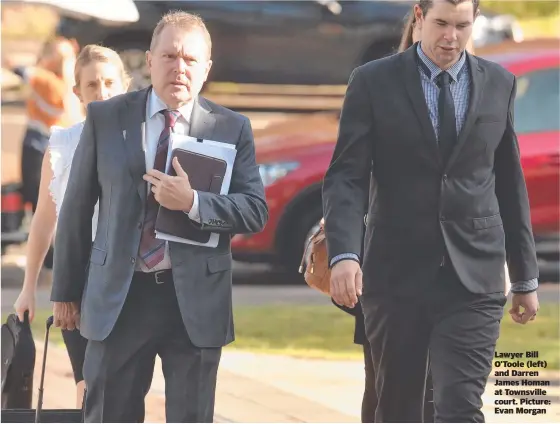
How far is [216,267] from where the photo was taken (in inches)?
199

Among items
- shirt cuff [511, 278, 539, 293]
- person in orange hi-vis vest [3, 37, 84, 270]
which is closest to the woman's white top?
shirt cuff [511, 278, 539, 293]

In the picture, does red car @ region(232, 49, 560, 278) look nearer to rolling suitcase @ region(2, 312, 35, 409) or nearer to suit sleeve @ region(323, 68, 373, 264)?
rolling suitcase @ region(2, 312, 35, 409)

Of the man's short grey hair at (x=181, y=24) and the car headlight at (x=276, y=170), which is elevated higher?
the car headlight at (x=276, y=170)

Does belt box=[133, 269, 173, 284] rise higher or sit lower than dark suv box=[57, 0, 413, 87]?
lower

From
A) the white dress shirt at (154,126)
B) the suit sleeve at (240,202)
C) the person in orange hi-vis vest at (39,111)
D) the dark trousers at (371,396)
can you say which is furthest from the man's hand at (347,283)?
the person in orange hi-vis vest at (39,111)

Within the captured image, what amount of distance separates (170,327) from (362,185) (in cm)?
82

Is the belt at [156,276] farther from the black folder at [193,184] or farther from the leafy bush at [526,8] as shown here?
the leafy bush at [526,8]

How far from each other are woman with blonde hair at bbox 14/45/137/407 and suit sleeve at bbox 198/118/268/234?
107 centimetres

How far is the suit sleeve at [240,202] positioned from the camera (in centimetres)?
498

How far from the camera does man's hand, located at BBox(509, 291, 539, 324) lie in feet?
17.2

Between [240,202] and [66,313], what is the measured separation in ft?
2.39

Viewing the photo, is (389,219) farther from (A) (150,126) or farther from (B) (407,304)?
(A) (150,126)

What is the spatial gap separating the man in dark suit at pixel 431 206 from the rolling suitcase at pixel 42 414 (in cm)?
139

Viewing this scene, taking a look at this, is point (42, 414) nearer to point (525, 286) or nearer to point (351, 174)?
point (351, 174)
